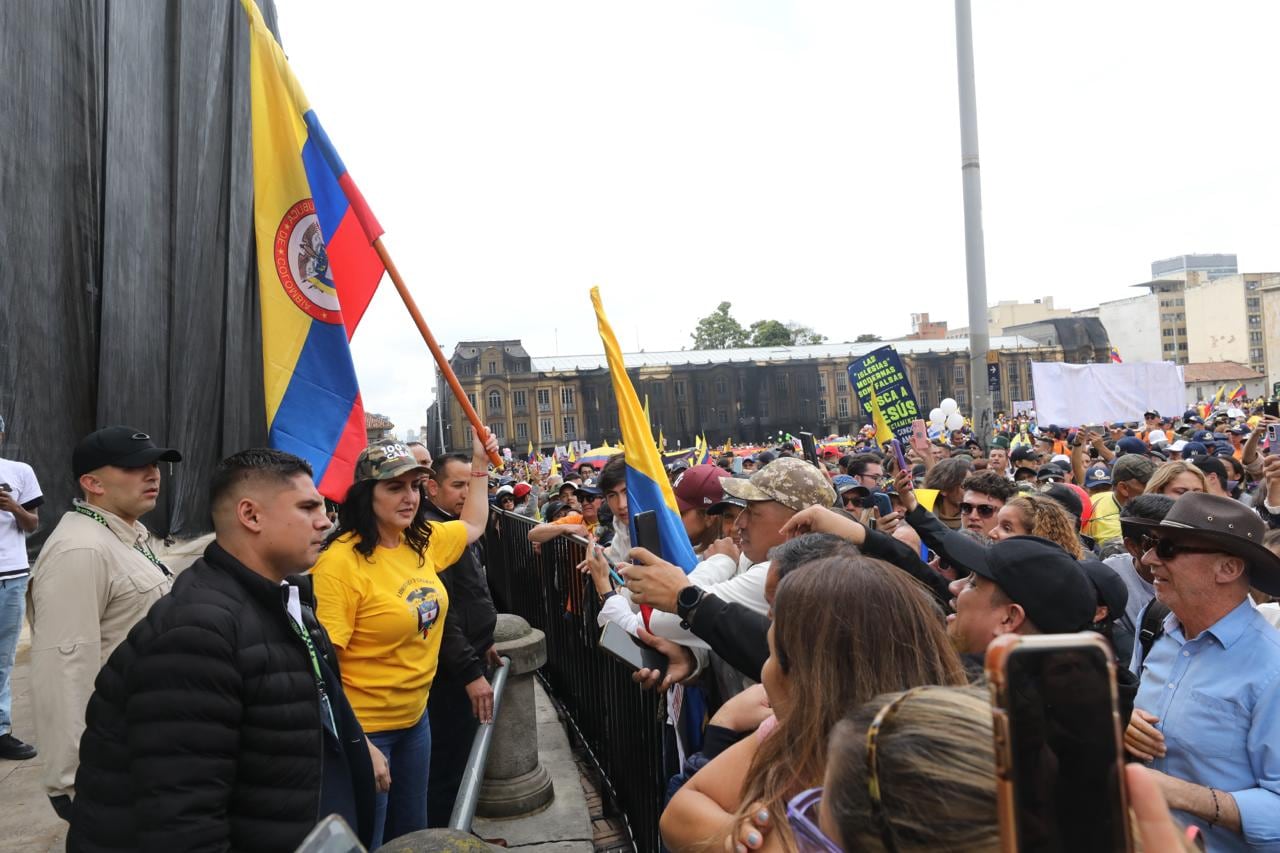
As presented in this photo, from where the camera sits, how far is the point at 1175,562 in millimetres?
2475

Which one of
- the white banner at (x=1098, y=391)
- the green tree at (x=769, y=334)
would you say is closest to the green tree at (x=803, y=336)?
the green tree at (x=769, y=334)

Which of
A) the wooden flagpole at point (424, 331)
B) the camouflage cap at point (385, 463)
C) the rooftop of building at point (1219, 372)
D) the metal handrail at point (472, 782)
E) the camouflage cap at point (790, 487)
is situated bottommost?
the metal handrail at point (472, 782)

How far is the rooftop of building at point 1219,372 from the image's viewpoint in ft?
270

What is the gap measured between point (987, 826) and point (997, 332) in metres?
117

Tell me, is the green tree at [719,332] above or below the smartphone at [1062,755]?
above

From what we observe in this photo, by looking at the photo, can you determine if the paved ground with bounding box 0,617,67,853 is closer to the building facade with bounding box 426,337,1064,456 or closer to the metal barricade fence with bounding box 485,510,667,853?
the metal barricade fence with bounding box 485,510,667,853

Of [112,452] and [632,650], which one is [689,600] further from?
[112,452]

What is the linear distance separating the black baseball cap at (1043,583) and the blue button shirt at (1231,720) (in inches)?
12.3

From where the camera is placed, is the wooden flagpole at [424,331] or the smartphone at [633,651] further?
the wooden flagpole at [424,331]

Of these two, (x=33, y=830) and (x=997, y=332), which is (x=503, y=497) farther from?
(x=997, y=332)

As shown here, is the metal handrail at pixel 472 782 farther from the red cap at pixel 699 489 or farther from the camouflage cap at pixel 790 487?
the camouflage cap at pixel 790 487

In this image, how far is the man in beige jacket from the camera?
108 inches

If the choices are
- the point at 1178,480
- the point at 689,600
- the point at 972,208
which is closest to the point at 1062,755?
the point at 689,600

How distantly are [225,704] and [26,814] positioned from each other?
10.5ft
